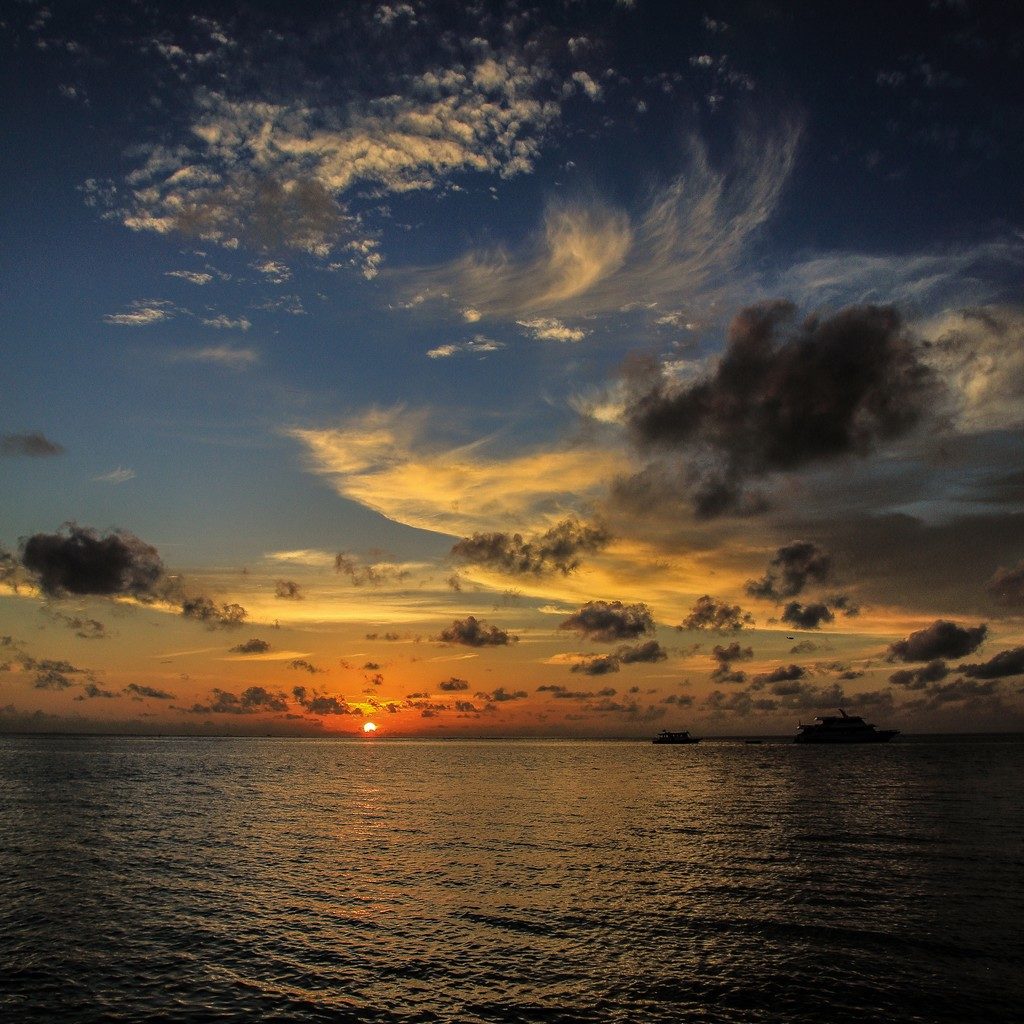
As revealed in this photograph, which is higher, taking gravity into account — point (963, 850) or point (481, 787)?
point (963, 850)

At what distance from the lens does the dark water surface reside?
27.8 m

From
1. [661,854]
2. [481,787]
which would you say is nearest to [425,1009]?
[661,854]

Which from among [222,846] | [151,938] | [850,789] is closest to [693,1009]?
[151,938]

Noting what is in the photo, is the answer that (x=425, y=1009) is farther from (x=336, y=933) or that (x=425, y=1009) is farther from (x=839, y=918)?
(x=839, y=918)

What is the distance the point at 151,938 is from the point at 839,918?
34.8m

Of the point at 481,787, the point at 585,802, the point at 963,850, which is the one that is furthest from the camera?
the point at 481,787

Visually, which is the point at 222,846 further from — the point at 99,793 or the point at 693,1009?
the point at 99,793

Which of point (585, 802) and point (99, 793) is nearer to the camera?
point (585, 802)

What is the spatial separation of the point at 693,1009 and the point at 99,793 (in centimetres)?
10547

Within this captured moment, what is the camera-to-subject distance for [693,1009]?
2666 centimetres

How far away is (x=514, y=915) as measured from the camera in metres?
38.8

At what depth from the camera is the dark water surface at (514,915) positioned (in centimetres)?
2777

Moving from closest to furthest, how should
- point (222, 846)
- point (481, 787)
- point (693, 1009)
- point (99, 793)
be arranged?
point (693, 1009)
point (222, 846)
point (99, 793)
point (481, 787)

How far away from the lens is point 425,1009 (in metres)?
26.7
